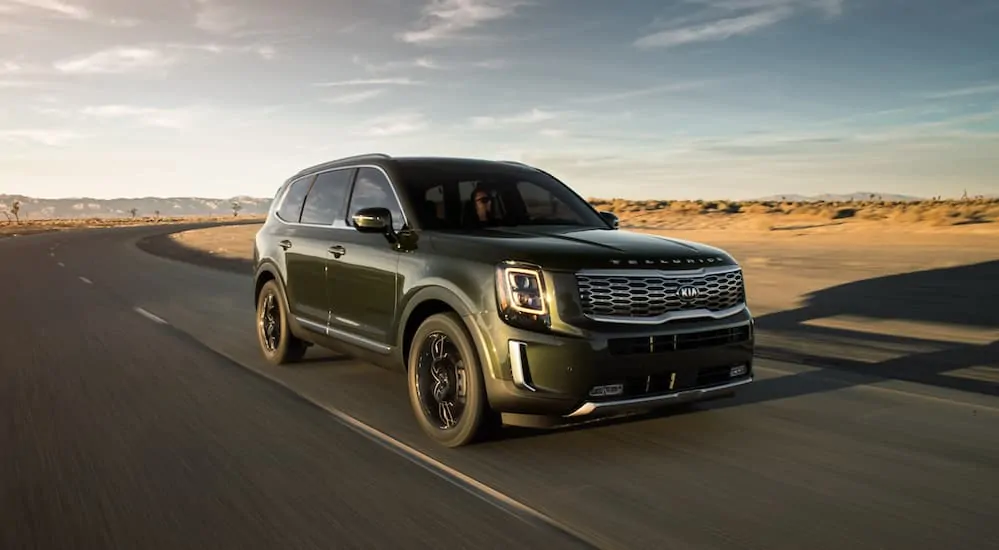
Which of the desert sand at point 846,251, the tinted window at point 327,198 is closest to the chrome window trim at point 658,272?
the tinted window at point 327,198

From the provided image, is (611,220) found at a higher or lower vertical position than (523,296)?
higher

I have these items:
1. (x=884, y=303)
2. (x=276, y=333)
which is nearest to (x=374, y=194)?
(x=276, y=333)

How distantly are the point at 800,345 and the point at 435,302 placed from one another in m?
5.22

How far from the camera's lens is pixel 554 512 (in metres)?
4.21

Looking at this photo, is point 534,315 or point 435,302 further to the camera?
point 435,302

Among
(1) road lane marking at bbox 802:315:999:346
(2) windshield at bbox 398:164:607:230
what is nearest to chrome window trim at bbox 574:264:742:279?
(2) windshield at bbox 398:164:607:230

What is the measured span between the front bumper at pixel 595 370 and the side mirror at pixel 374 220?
1.41 meters

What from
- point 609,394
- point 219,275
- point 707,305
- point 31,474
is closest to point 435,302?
→ point 609,394

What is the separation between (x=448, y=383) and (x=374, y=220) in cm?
128

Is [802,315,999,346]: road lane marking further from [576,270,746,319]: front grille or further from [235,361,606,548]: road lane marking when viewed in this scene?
[235,361,606,548]: road lane marking

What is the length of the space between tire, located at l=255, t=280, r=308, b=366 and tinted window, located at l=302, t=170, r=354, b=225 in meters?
0.92

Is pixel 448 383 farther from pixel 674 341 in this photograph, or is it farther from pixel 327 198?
pixel 327 198

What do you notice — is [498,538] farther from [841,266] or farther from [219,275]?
[219,275]

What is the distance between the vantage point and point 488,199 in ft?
21.8
